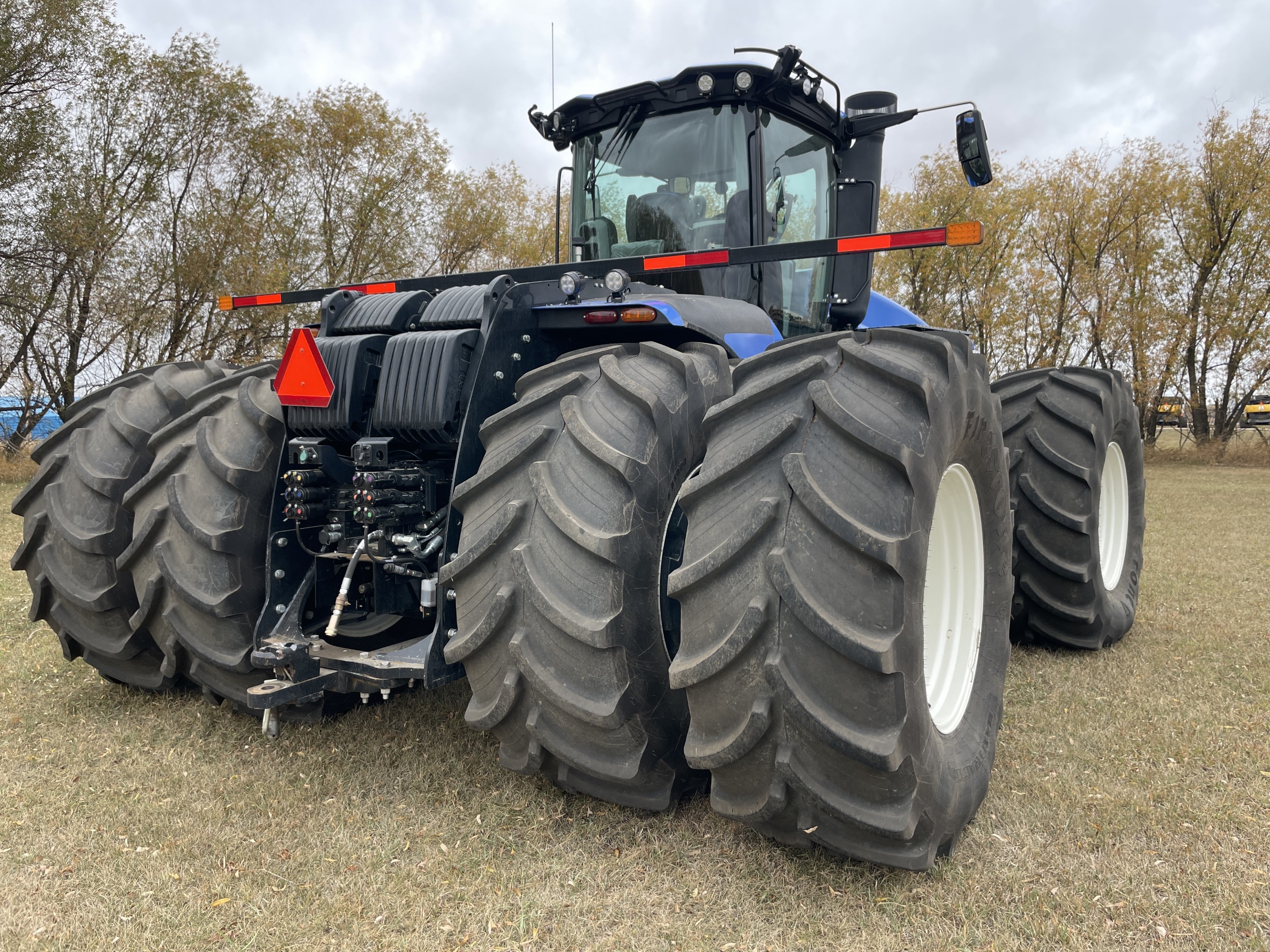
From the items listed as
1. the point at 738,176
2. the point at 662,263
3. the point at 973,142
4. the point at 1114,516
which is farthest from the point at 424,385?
the point at 1114,516

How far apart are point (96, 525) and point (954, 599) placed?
3.19 meters

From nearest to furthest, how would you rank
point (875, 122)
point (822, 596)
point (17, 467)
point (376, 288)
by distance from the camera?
1. point (822, 596)
2. point (376, 288)
3. point (875, 122)
4. point (17, 467)

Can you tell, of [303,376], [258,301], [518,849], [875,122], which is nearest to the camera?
[518,849]

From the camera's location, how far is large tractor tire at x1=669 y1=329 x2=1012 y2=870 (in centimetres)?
198

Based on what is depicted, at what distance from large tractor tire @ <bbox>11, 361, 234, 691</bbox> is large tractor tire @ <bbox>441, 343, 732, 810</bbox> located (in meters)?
1.55

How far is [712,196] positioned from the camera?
142 inches

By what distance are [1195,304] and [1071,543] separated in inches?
875

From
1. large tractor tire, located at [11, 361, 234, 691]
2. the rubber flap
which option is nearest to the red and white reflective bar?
the rubber flap

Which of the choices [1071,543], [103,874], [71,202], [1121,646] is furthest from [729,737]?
[71,202]

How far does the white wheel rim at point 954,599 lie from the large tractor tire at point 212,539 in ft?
7.40

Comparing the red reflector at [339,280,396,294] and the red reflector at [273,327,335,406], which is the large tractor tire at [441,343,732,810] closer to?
the red reflector at [273,327,335,406]

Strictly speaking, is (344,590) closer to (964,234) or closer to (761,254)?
(761,254)

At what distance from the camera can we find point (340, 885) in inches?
88.9

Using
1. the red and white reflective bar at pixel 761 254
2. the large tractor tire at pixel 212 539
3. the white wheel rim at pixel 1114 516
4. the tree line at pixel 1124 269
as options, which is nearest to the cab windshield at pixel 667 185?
the red and white reflective bar at pixel 761 254
